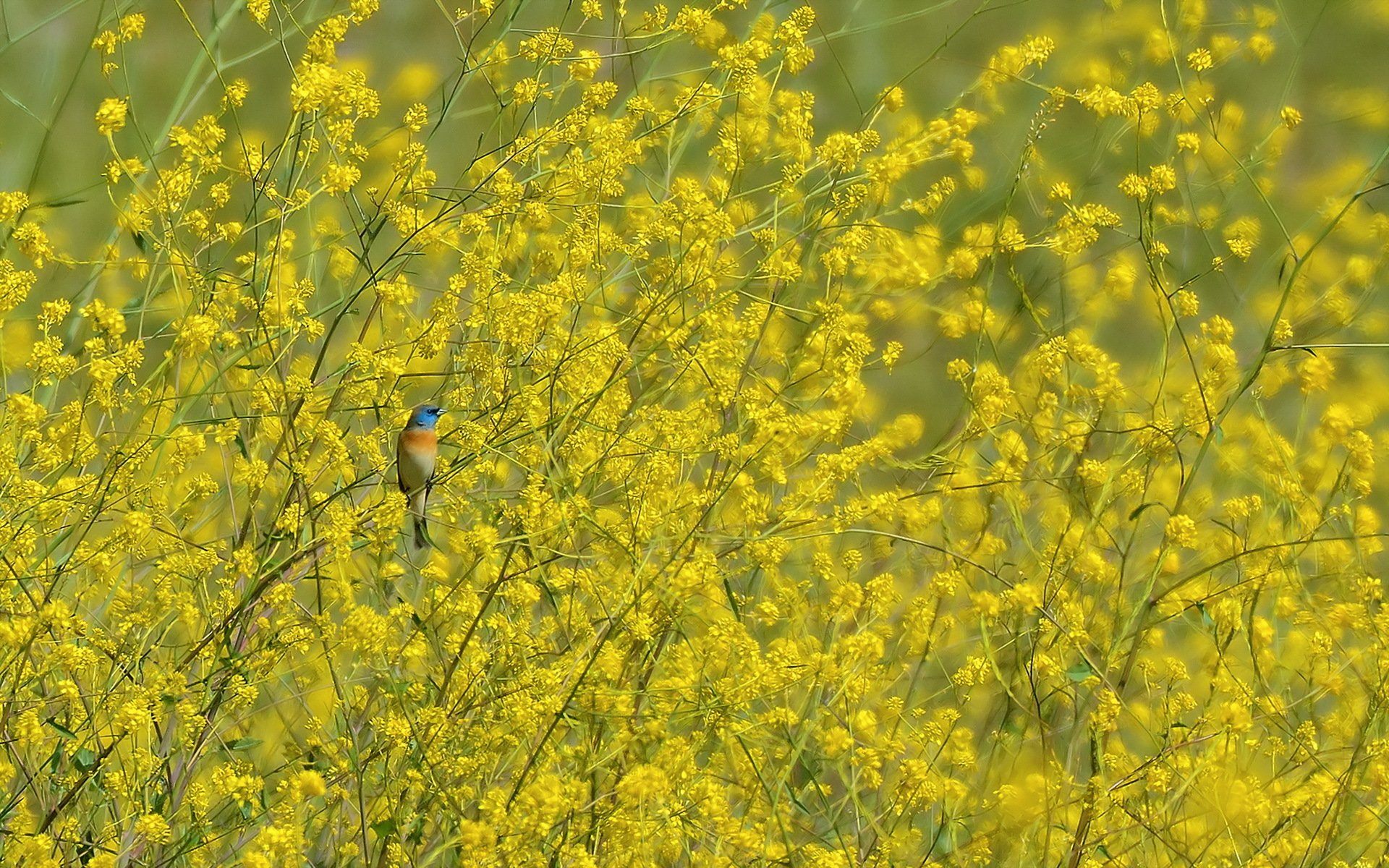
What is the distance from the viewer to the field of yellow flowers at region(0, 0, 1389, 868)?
8.19 ft

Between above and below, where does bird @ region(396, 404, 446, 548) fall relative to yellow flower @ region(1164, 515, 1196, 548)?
above

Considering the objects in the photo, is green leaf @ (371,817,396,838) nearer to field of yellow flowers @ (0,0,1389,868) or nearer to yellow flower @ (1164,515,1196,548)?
field of yellow flowers @ (0,0,1389,868)

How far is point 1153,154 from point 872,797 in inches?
109

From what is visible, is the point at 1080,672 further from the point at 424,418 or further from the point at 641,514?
the point at 424,418

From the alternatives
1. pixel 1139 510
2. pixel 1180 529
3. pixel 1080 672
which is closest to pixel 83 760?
pixel 1080 672

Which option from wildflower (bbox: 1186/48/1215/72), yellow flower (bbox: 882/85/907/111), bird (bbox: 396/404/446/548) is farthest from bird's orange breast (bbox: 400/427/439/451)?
wildflower (bbox: 1186/48/1215/72)

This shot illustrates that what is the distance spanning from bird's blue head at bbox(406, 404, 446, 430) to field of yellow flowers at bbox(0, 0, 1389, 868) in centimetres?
5

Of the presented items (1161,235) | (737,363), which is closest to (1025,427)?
(737,363)

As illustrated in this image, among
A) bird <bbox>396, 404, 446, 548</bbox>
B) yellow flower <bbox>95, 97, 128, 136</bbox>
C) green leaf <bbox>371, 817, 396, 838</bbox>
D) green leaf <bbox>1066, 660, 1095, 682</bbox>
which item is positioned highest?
yellow flower <bbox>95, 97, 128, 136</bbox>

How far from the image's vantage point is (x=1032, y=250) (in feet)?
13.6

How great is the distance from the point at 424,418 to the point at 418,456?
4.8 inches

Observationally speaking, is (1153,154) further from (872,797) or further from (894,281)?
(872,797)

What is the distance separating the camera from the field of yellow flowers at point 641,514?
250 cm

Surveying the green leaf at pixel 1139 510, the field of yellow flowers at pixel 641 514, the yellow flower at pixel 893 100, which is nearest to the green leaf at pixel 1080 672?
the field of yellow flowers at pixel 641 514
